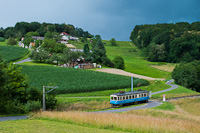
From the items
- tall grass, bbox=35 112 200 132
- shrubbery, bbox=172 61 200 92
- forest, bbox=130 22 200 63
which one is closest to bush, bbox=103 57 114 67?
shrubbery, bbox=172 61 200 92

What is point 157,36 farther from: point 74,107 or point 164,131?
point 164,131

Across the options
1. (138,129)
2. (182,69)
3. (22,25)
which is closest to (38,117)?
(138,129)

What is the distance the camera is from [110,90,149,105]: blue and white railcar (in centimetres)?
3394

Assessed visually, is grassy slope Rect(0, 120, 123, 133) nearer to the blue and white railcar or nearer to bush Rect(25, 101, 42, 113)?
bush Rect(25, 101, 42, 113)

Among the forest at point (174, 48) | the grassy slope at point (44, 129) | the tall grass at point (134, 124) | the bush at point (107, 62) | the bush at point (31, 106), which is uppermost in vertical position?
the forest at point (174, 48)

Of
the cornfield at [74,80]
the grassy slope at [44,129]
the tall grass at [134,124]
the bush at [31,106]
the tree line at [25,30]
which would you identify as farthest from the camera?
the tree line at [25,30]

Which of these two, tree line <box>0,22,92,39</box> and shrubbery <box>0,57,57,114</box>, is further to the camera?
tree line <box>0,22,92,39</box>

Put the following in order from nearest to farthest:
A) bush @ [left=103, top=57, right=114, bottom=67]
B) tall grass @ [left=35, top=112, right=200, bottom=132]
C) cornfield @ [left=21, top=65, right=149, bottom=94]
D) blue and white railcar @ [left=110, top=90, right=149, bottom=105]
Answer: tall grass @ [left=35, top=112, right=200, bottom=132] < blue and white railcar @ [left=110, top=90, right=149, bottom=105] < cornfield @ [left=21, top=65, right=149, bottom=94] < bush @ [left=103, top=57, right=114, bottom=67]

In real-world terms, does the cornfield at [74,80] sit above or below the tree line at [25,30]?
below

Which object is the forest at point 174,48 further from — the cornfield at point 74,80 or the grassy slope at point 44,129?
the grassy slope at point 44,129

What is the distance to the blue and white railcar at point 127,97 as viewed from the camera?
33938 millimetres

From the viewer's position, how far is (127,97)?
3538cm

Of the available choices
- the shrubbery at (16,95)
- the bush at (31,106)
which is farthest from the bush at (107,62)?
the bush at (31,106)

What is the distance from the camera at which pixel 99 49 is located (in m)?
79.7
